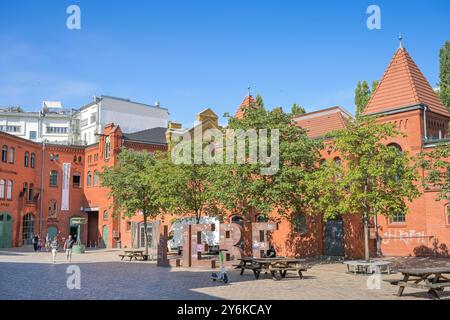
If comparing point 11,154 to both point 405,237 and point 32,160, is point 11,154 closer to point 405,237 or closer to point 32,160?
point 32,160

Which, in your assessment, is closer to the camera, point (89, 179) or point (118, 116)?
point (89, 179)

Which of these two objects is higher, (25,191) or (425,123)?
(425,123)

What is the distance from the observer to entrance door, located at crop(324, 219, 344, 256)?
101 feet

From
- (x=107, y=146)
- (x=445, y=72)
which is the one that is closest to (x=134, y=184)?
(x=107, y=146)

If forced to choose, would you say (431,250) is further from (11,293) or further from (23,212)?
(23,212)

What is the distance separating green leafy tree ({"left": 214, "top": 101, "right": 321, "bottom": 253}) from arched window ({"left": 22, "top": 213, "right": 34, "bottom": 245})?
3264 cm

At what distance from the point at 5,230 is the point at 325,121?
33.9 metres

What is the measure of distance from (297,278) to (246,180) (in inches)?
274

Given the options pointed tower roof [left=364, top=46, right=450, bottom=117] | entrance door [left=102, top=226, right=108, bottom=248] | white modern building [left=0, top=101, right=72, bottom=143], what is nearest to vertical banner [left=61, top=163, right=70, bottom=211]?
entrance door [left=102, top=226, right=108, bottom=248]

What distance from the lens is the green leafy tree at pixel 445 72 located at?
4434cm

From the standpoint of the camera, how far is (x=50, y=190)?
5359 centimetres

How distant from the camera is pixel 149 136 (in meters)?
54.2

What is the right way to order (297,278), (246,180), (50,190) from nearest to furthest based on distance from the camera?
(297,278) → (246,180) → (50,190)

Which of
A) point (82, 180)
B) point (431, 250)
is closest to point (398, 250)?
point (431, 250)
